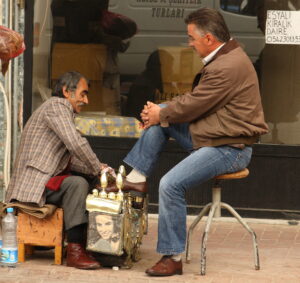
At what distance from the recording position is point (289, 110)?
8.12m

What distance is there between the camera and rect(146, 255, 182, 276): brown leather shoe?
20.1 ft

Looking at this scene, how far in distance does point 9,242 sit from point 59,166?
24.2 inches

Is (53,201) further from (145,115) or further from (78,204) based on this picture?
(145,115)

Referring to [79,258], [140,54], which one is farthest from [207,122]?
[140,54]

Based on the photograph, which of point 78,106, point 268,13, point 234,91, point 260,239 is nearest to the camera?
point 234,91

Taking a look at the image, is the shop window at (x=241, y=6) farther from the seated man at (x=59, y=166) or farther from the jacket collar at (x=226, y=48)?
the seated man at (x=59, y=166)

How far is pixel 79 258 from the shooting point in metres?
6.28

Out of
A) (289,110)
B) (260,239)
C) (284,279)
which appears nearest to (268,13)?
(289,110)

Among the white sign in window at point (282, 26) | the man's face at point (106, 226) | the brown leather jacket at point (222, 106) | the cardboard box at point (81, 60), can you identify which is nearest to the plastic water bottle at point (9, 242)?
the man's face at point (106, 226)

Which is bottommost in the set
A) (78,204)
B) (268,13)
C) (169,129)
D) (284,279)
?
(284,279)

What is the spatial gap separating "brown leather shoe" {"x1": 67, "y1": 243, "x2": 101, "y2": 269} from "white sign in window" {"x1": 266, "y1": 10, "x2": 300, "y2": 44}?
277 centimetres

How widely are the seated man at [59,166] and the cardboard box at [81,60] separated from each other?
183 cm

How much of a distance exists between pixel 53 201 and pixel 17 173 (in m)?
0.32

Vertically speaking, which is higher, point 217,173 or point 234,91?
point 234,91
